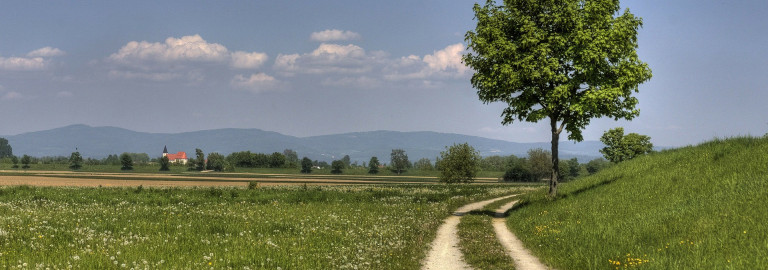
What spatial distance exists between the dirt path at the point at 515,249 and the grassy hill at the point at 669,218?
511 millimetres

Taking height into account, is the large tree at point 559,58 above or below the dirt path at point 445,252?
above

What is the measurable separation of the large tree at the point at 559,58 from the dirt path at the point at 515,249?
893cm

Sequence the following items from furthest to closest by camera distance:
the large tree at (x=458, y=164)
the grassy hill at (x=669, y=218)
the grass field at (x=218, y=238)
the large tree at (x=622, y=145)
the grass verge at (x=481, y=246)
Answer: the large tree at (x=622, y=145) < the large tree at (x=458, y=164) < the grass verge at (x=481, y=246) < the grassy hill at (x=669, y=218) < the grass field at (x=218, y=238)

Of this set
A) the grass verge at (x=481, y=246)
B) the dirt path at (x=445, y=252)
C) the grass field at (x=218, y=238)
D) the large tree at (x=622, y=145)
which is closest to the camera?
the grass field at (x=218, y=238)

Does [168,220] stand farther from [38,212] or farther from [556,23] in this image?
[556,23]

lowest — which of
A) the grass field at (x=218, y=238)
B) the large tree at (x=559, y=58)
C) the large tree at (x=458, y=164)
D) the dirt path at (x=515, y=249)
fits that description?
the dirt path at (x=515, y=249)

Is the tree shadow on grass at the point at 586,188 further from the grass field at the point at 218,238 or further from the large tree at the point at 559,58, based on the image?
the grass field at the point at 218,238

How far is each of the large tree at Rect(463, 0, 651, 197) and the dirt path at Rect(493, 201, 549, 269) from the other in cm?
893

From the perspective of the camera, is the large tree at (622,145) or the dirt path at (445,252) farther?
the large tree at (622,145)

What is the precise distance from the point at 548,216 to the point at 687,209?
727cm

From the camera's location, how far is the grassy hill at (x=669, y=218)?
49.6ft

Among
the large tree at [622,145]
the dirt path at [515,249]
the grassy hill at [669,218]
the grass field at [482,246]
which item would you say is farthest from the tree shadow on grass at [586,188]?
the large tree at [622,145]

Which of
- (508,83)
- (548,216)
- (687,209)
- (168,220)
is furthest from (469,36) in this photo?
(168,220)

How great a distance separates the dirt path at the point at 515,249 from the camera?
52.6ft
